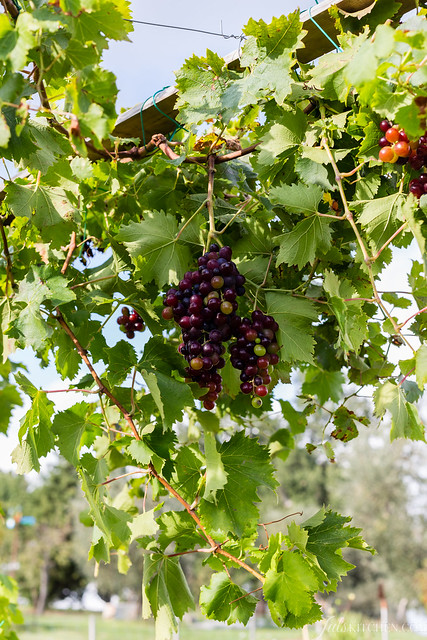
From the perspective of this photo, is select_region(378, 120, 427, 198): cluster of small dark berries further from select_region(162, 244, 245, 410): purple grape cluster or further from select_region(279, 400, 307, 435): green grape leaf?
select_region(279, 400, 307, 435): green grape leaf

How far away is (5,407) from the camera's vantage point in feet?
1.22

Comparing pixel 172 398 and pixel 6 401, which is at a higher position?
pixel 6 401

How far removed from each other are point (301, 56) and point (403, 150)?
35 centimetres

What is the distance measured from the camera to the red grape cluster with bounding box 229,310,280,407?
3.13 ft

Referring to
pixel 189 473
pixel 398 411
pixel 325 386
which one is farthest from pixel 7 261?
pixel 325 386

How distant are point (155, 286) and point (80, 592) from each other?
2709 cm

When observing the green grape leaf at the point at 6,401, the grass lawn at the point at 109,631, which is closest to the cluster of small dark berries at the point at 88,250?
the green grape leaf at the point at 6,401

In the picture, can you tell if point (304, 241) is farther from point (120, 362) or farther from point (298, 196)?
point (120, 362)

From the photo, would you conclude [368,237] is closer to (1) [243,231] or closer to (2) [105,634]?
(1) [243,231]

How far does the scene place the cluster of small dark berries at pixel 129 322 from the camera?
124 cm

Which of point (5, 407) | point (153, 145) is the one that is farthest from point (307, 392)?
point (5, 407)

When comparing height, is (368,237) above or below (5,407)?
below

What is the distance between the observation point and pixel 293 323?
1005mm

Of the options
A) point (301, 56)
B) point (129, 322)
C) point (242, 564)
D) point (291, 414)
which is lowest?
point (291, 414)
